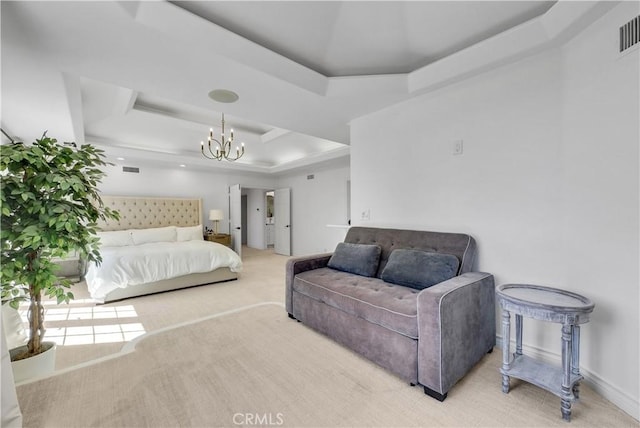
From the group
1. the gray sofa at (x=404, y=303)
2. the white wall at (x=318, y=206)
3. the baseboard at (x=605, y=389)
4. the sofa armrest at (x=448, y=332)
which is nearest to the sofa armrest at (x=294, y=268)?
the gray sofa at (x=404, y=303)

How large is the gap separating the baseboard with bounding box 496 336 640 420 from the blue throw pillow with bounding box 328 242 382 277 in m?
1.44

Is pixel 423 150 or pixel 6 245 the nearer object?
pixel 6 245

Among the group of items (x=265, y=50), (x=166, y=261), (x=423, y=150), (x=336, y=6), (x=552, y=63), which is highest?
(x=336, y=6)

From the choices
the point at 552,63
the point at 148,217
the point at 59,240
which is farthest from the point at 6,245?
the point at 148,217

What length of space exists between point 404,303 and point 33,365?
252 centimetres

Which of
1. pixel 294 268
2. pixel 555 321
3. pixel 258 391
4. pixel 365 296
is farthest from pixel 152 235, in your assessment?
pixel 555 321

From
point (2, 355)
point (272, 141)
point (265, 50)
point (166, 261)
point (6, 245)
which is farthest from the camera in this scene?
point (272, 141)

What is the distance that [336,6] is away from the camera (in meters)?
1.93

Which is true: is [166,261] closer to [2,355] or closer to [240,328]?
[240,328]

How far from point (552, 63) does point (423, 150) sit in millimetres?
1133

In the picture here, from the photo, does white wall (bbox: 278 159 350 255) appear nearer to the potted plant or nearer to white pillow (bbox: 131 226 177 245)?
white pillow (bbox: 131 226 177 245)

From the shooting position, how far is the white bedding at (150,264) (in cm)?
349

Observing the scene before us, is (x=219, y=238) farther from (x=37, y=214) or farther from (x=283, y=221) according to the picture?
(x=37, y=214)

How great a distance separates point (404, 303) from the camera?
1914mm
